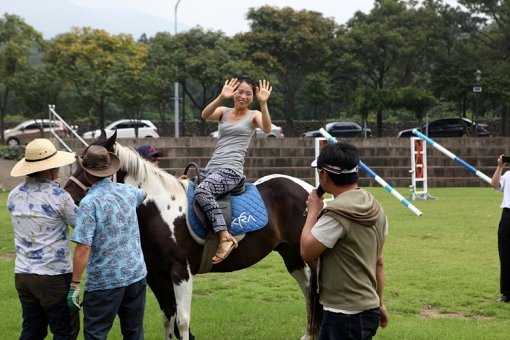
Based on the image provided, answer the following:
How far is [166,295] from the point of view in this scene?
587 cm

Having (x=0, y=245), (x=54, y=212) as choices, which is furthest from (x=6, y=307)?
(x=0, y=245)

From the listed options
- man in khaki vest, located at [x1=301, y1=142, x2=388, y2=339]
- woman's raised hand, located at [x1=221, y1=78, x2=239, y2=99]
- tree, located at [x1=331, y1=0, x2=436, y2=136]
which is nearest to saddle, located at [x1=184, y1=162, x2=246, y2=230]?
woman's raised hand, located at [x1=221, y1=78, x2=239, y2=99]

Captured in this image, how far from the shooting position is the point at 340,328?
3.54 metres

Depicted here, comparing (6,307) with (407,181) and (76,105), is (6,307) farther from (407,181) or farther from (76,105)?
(76,105)

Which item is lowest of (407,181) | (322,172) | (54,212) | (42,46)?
(407,181)

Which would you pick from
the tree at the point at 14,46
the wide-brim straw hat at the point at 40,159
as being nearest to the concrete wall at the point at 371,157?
the tree at the point at 14,46

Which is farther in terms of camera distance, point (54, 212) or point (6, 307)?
point (6, 307)

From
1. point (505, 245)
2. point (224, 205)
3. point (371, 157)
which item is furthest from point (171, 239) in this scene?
point (371, 157)

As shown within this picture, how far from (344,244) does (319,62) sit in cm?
3666

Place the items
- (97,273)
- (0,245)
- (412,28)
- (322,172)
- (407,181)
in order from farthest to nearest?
(412,28), (407,181), (0,245), (97,273), (322,172)

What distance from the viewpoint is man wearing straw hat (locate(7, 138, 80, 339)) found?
14.5 ft

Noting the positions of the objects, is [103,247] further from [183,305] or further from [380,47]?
[380,47]

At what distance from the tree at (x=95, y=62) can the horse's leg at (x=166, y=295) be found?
3084 centimetres

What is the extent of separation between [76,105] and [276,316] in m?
37.7
